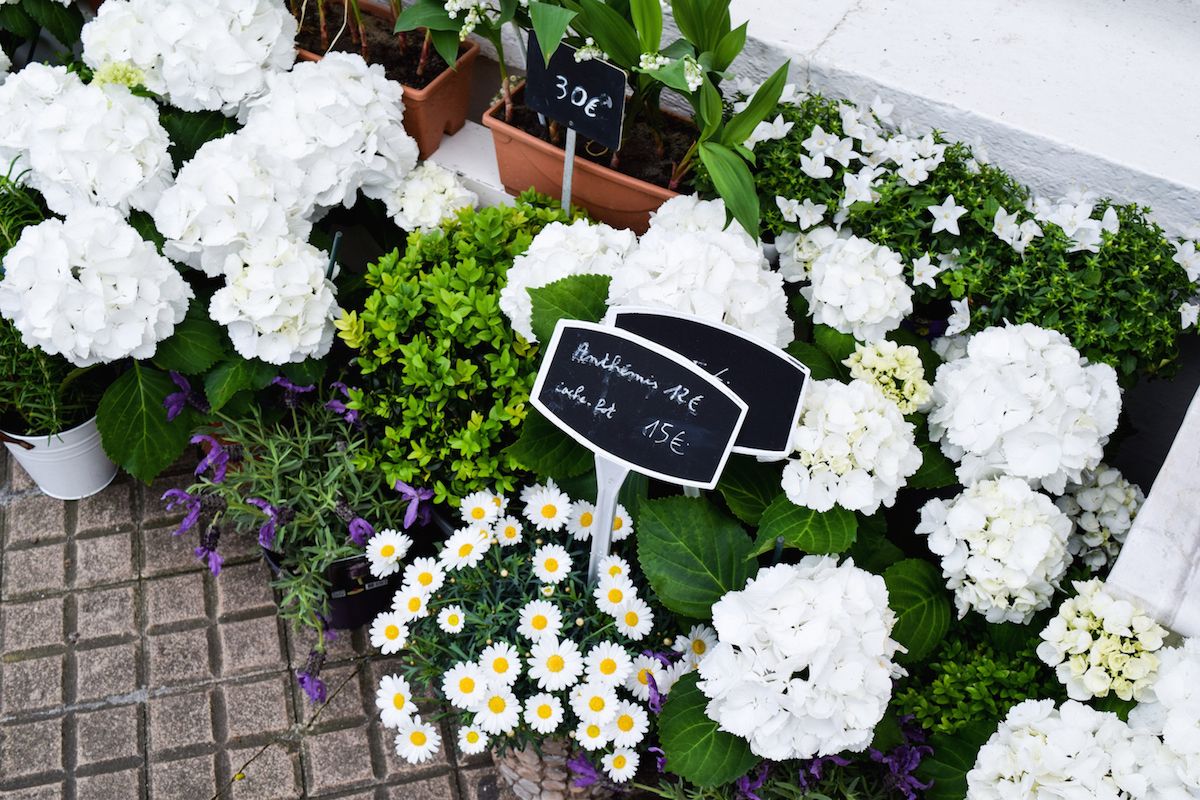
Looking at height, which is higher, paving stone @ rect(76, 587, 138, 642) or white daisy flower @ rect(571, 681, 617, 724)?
white daisy flower @ rect(571, 681, 617, 724)

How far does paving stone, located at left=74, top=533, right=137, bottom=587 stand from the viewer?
241 centimetres

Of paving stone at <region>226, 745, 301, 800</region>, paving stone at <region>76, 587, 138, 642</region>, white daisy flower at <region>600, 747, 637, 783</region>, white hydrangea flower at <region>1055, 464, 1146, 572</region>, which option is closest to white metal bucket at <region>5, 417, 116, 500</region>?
paving stone at <region>76, 587, 138, 642</region>

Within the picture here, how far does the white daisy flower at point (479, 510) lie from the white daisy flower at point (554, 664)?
0.87 feet

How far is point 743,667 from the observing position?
1.48 m

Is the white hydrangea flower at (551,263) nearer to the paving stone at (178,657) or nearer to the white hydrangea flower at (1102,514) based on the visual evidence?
the white hydrangea flower at (1102,514)

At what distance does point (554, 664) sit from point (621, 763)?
202 millimetres

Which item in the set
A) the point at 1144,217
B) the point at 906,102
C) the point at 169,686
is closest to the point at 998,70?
the point at 906,102

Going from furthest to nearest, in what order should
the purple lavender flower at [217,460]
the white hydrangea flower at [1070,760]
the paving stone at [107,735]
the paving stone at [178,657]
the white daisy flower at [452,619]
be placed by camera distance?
the paving stone at [178,657] < the paving stone at [107,735] < the purple lavender flower at [217,460] < the white daisy flower at [452,619] < the white hydrangea flower at [1070,760]

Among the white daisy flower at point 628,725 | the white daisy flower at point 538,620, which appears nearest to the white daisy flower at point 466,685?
the white daisy flower at point 538,620

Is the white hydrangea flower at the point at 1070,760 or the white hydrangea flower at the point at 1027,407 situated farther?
the white hydrangea flower at the point at 1027,407

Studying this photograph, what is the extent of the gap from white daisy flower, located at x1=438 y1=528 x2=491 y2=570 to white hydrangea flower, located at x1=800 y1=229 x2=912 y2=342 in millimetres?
753

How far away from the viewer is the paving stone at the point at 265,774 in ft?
6.93

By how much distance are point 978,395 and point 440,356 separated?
0.96m

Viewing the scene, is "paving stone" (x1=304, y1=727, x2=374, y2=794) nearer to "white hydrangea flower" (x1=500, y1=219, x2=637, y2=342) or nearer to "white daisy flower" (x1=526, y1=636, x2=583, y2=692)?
"white daisy flower" (x1=526, y1=636, x2=583, y2=692)
